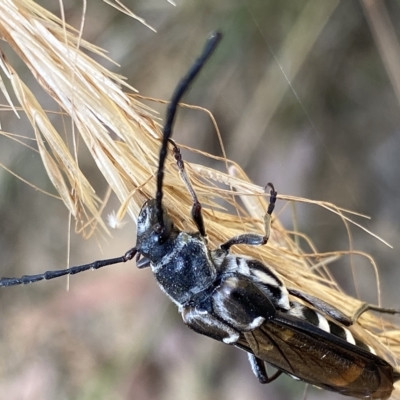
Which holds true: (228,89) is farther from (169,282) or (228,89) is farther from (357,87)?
(169,282)

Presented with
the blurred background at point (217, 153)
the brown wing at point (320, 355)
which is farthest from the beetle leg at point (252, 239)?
the blurred background at point (217, 153)

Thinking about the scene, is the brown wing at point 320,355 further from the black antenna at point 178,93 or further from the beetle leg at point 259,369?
the black antenna at point 178,93

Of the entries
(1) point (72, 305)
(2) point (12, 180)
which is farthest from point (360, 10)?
(1) point (72, 305)

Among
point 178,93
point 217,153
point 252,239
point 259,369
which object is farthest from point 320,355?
point 217,153

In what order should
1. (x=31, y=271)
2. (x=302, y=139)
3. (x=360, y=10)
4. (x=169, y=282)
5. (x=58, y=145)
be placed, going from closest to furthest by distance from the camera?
(x=58, y=145), (x=169, y=282), (x=360, y=10), (x=302, y=139), (x=31, y=271)

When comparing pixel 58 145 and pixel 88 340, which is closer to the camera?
pixel 58 145

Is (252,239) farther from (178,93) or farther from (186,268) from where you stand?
(178,93)

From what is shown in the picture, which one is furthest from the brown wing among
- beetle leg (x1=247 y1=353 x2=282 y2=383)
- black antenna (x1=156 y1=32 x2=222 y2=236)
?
black antenna (x1=156 y1=32 x2=222 y2=236)
